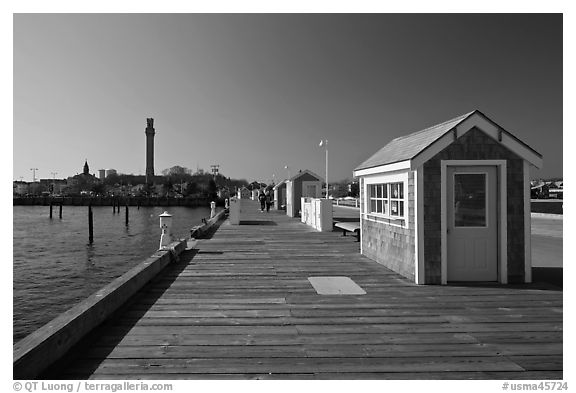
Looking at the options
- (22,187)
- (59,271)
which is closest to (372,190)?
(59,271)

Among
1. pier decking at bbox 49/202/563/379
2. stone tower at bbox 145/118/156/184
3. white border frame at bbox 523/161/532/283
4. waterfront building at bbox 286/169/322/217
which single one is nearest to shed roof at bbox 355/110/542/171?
white border frame at bbox 523/161/532/283

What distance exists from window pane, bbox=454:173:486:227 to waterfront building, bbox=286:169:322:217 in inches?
680

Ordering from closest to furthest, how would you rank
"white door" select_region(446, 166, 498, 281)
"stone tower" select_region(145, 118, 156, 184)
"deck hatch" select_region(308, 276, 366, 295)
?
"deck hatch" select_region(308, 276, 366, 295)
"white door" select_region(446, 166, 498, 281)
"stone tower" select_region(145, 118, 156, 184)

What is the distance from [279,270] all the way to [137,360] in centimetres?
444

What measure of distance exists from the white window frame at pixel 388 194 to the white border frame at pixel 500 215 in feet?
2.11

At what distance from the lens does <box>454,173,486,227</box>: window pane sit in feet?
22.4

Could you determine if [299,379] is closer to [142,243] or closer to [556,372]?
[556,372]

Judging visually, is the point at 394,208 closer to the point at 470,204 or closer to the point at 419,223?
the point at 419,223

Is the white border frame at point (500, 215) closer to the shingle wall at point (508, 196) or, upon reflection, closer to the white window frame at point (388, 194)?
the shingle wall at point (508, 196)

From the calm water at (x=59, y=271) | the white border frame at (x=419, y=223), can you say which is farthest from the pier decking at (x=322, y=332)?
the calm water at (x=59, y=271)

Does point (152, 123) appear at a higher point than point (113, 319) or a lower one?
higher

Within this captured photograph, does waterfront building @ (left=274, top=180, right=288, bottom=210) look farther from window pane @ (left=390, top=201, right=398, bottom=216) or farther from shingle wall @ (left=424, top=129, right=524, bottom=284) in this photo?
shingle wall @ (left=424, top=129, right=524, bottom=284)
